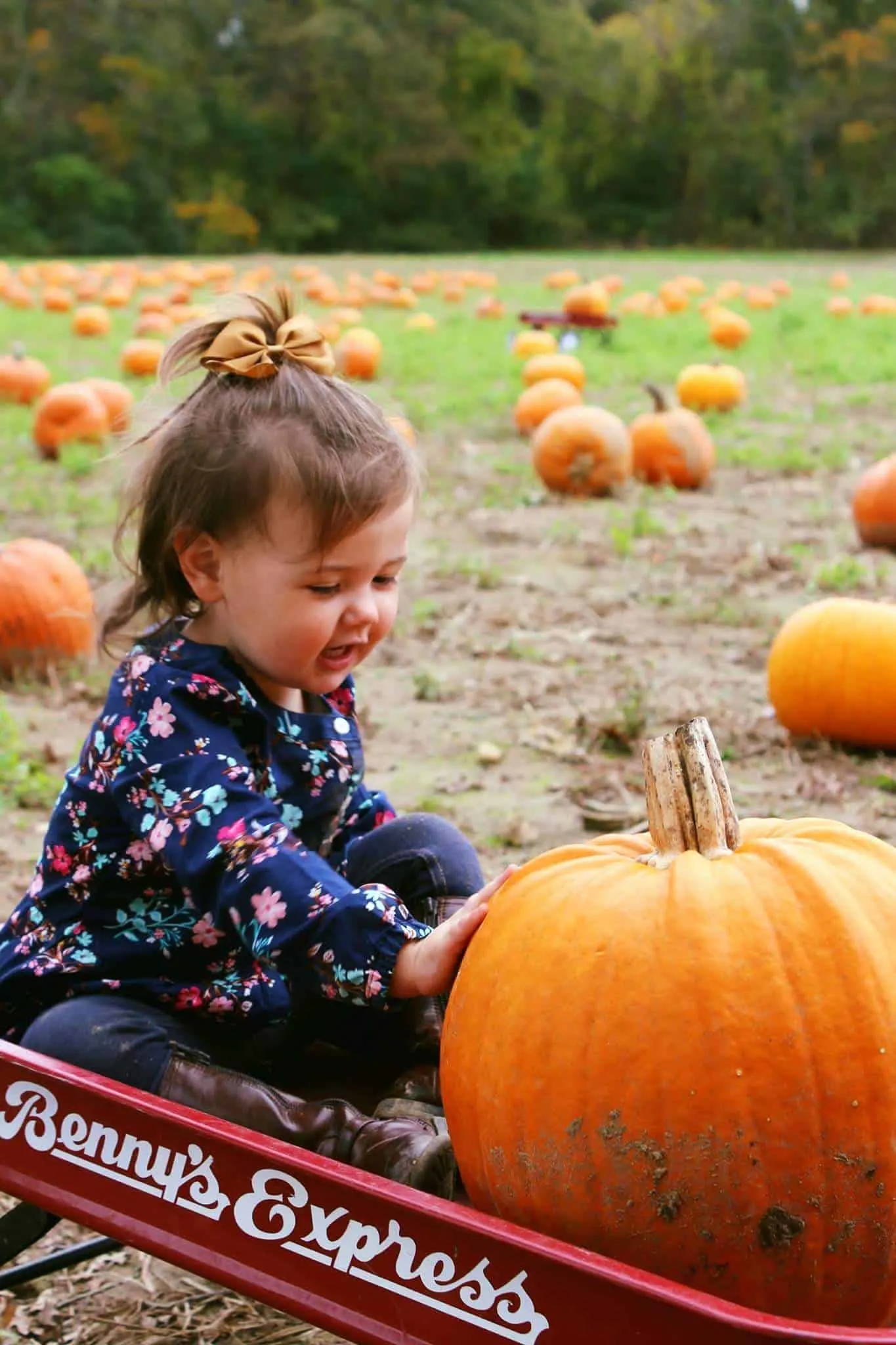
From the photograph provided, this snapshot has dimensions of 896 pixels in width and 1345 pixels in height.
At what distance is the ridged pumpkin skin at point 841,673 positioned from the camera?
4516 millimetres

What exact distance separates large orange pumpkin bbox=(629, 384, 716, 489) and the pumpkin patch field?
0.6 inches

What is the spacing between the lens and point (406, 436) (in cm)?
271

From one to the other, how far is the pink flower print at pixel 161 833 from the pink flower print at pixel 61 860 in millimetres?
303

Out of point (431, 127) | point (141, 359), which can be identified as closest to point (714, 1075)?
point (141, 359)

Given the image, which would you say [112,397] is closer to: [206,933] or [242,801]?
[206,933]

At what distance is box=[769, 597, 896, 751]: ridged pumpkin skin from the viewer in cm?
452

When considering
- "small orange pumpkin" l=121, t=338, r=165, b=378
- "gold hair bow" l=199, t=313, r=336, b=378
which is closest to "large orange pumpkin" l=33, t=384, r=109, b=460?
"small orange pumpkin" l=121, t=338, r=165, b=378

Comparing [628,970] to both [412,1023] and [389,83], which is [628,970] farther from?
[389,83]

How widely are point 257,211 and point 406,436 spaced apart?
41.8 m

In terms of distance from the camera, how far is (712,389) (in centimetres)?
1058

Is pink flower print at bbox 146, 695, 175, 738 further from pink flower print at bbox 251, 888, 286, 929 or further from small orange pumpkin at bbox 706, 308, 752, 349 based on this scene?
small orange pumpkin at bbox 706, 308, 752, 349

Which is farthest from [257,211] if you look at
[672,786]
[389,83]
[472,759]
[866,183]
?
[672,786]

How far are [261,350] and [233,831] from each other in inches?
32.7

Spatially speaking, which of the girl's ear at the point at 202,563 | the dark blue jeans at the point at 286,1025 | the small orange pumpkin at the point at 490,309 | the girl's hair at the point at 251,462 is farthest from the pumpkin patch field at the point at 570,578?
the small orange pumpkin at the point at 490,309
